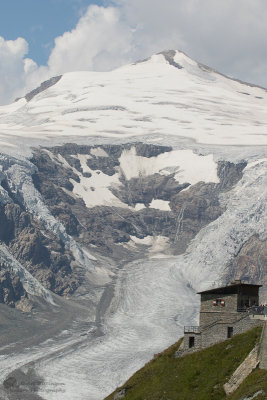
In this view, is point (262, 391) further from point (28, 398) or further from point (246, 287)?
point (28, 398)

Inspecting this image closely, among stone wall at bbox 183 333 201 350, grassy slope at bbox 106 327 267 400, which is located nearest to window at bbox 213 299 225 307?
stone wall at bbox 183 333 201 350

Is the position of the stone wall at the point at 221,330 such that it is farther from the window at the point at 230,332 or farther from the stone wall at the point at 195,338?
the window at the point at 230,332

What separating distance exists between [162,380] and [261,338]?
1069 centimetres

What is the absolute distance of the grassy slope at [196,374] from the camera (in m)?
57.0

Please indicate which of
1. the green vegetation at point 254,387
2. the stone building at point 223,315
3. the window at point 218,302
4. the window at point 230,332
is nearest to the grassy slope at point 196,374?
the green vegetation at point 254,387

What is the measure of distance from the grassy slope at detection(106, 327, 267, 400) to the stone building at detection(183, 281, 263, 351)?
3.57 ft

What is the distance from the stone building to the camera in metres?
63.0

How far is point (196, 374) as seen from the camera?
60.2m

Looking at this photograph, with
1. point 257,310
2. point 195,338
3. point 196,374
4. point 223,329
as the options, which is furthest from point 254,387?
point 195,338

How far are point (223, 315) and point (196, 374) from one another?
20.9 ft

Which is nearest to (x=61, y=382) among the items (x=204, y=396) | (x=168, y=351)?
(x=168, y=351)

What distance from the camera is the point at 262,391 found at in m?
48.8

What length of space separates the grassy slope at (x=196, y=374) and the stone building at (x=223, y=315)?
3.57 feet

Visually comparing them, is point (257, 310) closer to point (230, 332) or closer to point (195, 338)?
point (230, 332)
